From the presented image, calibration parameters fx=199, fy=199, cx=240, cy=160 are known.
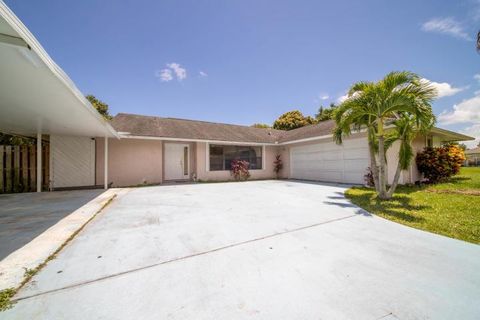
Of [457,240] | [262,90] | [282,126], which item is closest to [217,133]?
[262,90]

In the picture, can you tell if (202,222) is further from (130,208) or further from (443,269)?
(443,269)

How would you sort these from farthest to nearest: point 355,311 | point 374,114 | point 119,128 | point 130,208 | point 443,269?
point 119,128 → point 374,114 → point 130,208 → point 443,269 → point 355,311

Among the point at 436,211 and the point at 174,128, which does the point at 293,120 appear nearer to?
the point at 174,128

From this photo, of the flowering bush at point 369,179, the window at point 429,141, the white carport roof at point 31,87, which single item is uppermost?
the white carport roof at point 31,87

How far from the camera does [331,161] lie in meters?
11.9


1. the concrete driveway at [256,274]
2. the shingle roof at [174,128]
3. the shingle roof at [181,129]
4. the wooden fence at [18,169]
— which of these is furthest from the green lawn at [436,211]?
the wooden fence at [18,169]

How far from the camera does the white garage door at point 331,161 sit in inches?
411

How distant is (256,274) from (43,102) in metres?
6.45

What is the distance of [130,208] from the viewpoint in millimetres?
5656

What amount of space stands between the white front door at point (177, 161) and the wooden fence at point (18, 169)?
227 inches

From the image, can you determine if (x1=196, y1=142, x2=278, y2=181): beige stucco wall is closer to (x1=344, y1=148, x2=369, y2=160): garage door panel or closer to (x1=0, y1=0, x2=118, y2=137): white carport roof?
(x1=344, y1=148, x2=369, y2=160): garage door panel

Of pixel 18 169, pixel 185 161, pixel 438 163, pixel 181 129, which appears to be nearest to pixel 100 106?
pixel 181 129

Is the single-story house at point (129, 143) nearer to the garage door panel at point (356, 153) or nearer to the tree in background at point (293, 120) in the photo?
the garage door panel at point (356, 153)

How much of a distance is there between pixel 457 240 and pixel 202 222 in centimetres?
464
